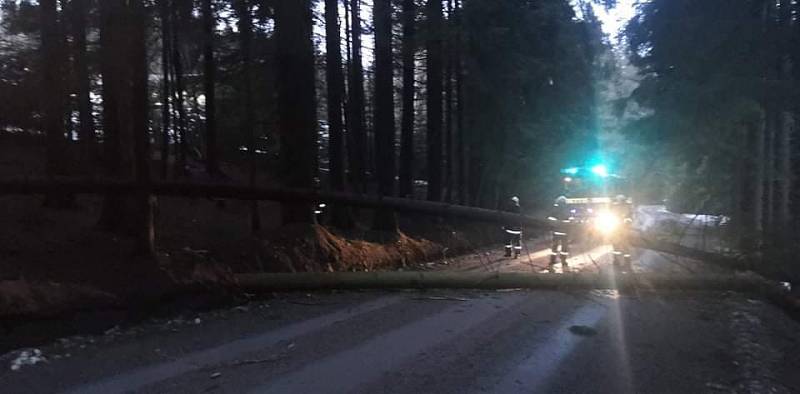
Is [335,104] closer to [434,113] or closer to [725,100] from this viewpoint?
[434,113]

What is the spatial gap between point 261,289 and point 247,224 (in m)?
12.4

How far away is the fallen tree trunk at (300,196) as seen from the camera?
1133 centimetres

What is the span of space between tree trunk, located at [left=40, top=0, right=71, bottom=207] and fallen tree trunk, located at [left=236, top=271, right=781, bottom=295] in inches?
247

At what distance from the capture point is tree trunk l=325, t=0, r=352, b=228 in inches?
856

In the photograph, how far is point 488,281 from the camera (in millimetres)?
12523

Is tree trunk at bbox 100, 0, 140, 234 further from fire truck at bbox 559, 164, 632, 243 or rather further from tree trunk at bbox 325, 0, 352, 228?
tree trunk at bbox 325, 0, 352, 228

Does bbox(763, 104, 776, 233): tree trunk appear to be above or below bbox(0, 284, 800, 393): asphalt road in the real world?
above

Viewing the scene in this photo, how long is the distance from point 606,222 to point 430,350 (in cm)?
892

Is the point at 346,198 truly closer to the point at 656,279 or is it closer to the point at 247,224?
the point at 656,279

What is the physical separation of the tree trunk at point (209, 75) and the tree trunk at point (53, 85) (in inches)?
151

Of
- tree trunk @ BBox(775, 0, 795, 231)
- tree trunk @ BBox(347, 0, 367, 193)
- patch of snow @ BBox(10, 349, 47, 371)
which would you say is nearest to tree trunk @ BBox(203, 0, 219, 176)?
tree trunk @ BBox(347, 0, 367, 193)

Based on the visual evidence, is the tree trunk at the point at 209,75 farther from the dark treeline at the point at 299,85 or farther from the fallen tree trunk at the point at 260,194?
the fallen tree trunk at the point at 260,194

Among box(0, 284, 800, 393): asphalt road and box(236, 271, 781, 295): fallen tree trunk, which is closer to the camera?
box(0, 284, 800, 393): asphalt road

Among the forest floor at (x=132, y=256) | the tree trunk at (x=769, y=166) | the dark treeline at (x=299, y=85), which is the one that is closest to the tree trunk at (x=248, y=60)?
the dark treeline at (x=299, y=85)
